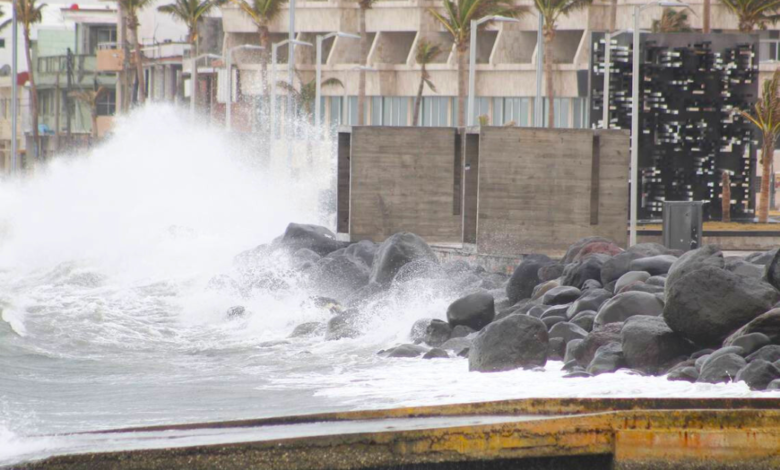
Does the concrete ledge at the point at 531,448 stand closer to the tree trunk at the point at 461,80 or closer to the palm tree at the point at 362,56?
the tree trunk at the point at 461,80

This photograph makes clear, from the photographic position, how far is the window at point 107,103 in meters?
87.4

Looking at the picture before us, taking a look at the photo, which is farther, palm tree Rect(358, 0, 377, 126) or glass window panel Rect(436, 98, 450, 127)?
glass window panel Rect(436, 98, 450, 127)

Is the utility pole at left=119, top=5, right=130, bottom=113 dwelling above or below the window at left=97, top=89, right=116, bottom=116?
above

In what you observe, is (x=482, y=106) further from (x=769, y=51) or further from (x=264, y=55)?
(x=769, y=51)

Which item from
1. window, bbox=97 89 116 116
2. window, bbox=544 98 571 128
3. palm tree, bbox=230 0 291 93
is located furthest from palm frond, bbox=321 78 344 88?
window, bbox=97 89 116 116

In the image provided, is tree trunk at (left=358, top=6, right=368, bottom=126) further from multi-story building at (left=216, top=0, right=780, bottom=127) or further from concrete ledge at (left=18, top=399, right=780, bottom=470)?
concrete ledge at (left=18, top=399, right=780, bottom=470)

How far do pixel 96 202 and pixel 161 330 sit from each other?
2042 centimetres

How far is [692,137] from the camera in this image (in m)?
29.7

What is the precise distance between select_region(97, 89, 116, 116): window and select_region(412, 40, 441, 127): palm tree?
2943 cm

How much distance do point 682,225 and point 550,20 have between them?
31621 mm

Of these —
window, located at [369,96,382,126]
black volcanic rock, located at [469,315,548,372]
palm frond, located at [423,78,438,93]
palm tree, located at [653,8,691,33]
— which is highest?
palm tree, located at [653,8,691,33]

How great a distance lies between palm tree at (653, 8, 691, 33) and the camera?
186 ft

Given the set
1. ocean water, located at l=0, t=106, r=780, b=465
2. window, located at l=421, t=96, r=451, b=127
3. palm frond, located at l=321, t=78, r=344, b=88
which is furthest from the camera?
palm frond, located at l=321, t=78, r=344, b=88

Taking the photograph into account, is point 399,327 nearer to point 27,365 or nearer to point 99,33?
point 27,365
